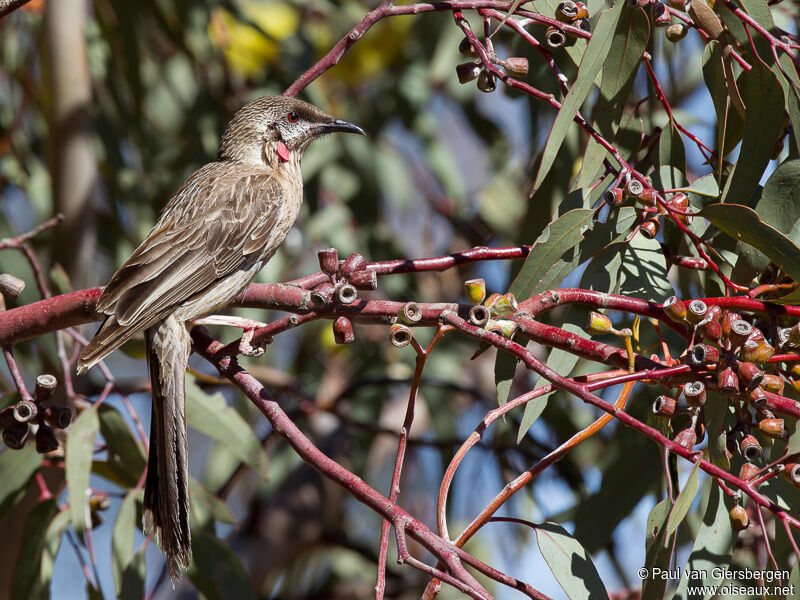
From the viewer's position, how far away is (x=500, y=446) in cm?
373

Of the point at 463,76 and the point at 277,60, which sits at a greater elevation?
the point at 277,60

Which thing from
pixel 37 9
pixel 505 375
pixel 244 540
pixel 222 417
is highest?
pixel 37 9

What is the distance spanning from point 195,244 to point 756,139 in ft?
5.24

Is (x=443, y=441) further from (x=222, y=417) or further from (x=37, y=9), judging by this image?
(x=37, y=9)

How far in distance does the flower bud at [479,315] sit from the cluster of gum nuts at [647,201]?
15.8 inches

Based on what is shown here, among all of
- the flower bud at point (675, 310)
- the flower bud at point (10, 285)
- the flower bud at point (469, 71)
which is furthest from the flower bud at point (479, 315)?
the flower bud at point (10, 285)

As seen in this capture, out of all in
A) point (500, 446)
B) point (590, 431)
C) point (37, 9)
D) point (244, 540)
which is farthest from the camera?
point (37, 9)

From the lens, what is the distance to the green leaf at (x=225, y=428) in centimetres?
254

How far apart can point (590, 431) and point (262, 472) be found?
4.04 feet

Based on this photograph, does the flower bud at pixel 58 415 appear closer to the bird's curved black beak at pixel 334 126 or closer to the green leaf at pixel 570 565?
the green leaf at pixel 570 565

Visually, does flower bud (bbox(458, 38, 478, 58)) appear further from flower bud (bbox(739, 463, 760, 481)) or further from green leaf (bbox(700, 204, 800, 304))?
flower bud (bbox(739, 463, 760, 481))

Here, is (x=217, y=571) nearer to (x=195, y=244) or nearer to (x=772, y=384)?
(x=195, y=244)

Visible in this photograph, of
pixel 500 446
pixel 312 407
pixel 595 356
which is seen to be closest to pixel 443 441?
pixel 500 446

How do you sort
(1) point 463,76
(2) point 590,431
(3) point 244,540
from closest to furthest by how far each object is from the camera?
(2) point 590,431 → (1) point 463,76 → (3) point 244,540
